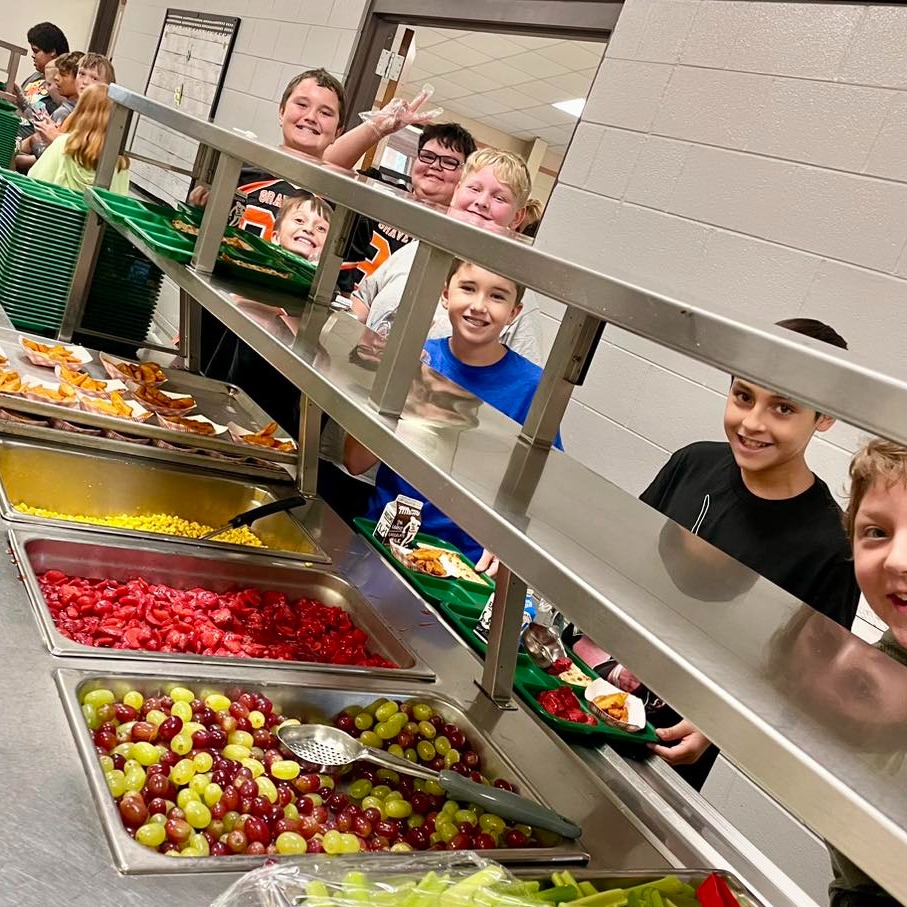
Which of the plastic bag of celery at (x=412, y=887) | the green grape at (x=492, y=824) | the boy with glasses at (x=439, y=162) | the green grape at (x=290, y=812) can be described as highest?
the boy with glasses at (x=439, y=162)

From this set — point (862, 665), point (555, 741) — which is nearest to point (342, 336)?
point (555, 741)

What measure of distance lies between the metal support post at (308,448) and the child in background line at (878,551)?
57.4 inches

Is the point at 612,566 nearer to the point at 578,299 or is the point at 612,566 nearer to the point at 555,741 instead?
the point at 578,299

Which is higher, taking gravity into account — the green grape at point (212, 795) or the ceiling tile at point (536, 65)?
the ceiling tile at point (536, 65)

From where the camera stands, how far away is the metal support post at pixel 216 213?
2262mm

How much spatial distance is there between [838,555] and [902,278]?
1.00m

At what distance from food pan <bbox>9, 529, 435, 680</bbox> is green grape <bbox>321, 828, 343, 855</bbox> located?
0.43 meters

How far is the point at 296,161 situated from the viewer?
1.90 meters

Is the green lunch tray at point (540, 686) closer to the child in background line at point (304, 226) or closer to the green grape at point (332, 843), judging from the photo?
the green grape at point (332, 843)

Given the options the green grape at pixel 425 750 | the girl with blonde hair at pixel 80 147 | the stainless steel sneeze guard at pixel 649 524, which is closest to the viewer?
the stainless steel sneeze guard at pixel 649 524

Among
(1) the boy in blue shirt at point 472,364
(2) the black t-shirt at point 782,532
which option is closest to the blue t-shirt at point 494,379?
(1) the boy in blue shirt at point 472,364

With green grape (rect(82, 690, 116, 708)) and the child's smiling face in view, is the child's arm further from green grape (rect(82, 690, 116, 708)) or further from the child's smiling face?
the child's smiling face

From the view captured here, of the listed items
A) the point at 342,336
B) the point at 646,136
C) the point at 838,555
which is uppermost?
the point at 646,136

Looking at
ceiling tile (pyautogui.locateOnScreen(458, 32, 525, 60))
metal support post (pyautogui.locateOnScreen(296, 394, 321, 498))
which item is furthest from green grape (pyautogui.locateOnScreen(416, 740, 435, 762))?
ceiling tile (pyautogui.locateOnScreen(458, 32, 525, 60))
